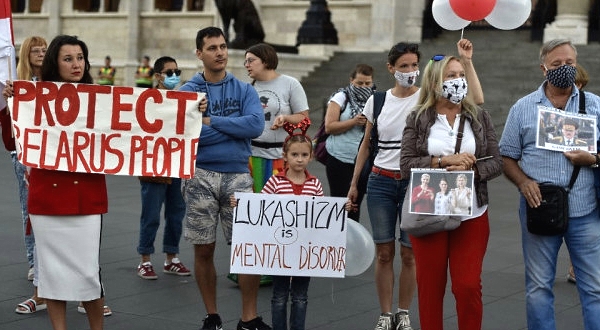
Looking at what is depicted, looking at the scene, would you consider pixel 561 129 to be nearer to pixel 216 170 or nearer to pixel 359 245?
pixel 359 245

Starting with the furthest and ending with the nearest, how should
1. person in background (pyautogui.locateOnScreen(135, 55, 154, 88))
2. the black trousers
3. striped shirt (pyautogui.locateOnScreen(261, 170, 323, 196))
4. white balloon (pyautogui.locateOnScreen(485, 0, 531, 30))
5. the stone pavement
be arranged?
person in background (pyautogui.locateOnScreen(135, 55, 154, 88)) < the black trousers < the stone pavement < white balloon (pyautogui.locateOnScreen(485, 0, 531, 30)) < striped shirt (pyautogui.locateOnScreen(261, 170, 323, 196))

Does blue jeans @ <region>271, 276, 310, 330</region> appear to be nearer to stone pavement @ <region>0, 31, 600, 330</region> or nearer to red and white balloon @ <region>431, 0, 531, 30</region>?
stone pavement @ <region>0, 31, 600, 330</region>

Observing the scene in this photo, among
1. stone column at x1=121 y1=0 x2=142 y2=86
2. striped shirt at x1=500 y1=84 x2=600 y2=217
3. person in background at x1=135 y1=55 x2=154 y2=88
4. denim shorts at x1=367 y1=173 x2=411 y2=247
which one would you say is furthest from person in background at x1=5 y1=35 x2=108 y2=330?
stone column at x1=121 y1=0 x2=142 y2=86

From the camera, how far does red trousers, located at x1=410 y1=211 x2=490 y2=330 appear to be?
19.3 ft

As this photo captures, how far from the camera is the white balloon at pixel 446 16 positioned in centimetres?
711

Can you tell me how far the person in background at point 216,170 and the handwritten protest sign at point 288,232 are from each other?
0.32 m

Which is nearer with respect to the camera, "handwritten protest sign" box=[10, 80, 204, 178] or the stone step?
"handwritten protest sign" box=[10, 80, 204, 178]

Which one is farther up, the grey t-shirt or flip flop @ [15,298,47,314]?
the grey t-shirt

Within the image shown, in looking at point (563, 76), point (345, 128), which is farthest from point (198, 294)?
point (563, 76)

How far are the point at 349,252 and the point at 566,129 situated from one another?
5.81 feet

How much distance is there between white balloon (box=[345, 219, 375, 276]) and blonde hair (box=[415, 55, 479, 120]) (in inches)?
49.1

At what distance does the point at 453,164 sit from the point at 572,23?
70.3 feet

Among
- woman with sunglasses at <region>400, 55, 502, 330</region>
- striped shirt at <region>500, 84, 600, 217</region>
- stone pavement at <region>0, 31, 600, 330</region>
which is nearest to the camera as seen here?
woman with sunglasses at <region>400, 55, 502, 330</region>

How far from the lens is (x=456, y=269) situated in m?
5.93
